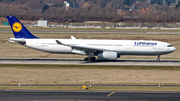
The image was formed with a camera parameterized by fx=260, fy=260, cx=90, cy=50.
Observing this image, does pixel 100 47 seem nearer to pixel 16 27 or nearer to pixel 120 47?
pixel 120 47

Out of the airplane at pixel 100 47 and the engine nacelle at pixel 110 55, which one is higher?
the airplane at pixel 100 47

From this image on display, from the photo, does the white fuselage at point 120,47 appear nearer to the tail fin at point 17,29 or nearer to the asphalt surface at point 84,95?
the tail fin at point 17,29

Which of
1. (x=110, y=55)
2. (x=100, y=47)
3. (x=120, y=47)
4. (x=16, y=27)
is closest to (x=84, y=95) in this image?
(x=110, y=55)

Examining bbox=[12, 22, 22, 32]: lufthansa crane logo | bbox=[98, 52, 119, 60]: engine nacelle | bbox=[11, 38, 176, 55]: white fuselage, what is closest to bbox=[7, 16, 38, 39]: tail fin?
bbox=[12, 22, 22, 32]: lufthansa crane logo

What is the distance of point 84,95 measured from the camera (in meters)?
25.3

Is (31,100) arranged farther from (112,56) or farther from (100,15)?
(100,15)

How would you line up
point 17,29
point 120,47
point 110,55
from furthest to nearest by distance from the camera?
point 17,29
point 120,47
point 110,55

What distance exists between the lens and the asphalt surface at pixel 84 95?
78.3ft

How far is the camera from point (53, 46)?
1885 inches

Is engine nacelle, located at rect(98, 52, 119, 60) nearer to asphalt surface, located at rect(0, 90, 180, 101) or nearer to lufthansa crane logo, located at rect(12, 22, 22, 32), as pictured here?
lufthansa crane logo, located at rect(12, 22, 22, 32)

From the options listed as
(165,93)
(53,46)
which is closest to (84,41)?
(53,46)

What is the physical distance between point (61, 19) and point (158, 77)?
13148cm

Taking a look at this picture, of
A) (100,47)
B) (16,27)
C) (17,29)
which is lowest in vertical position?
(100,47)

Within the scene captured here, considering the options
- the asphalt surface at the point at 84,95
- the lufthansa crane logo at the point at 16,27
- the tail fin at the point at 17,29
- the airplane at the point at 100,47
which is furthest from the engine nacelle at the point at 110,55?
the asphalt surface at the point at 84,95
